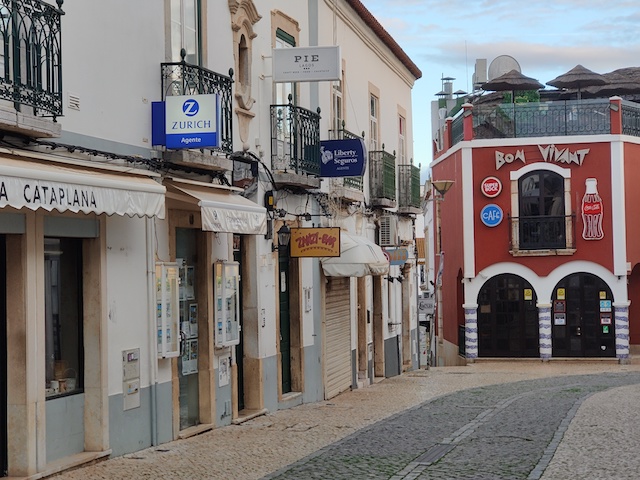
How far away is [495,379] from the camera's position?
25219 mm

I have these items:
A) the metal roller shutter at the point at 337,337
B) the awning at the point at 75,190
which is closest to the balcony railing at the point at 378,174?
the metal roller shutter at the point at 337,337

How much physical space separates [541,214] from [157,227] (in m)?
21.5

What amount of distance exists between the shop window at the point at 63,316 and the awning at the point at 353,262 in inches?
334

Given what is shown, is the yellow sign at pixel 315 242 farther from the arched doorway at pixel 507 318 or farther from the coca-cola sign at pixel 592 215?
the coca-cola sign at pixel 592 215

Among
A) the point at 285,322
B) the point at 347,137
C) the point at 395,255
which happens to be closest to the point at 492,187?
the point at 395,255

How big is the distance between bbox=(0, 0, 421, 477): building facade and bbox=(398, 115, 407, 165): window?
7651mm

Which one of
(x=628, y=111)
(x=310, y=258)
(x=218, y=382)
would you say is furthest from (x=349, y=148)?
(x=628, y=111)

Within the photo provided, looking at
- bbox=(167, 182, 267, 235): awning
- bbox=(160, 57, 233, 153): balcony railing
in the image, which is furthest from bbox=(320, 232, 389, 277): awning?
bbox=(160, 57, 233, 153): balcony railing

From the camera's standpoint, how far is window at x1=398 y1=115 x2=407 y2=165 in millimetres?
28203

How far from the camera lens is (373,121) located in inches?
977

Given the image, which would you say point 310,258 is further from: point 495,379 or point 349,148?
point 495,379

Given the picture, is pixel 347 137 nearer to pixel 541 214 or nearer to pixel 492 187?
pixel 492 187

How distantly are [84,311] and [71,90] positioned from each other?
2227 millimetres

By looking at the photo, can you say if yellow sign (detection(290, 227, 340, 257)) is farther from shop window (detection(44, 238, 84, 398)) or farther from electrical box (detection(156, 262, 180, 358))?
shop window (detection(44, 238, 84, 398))
